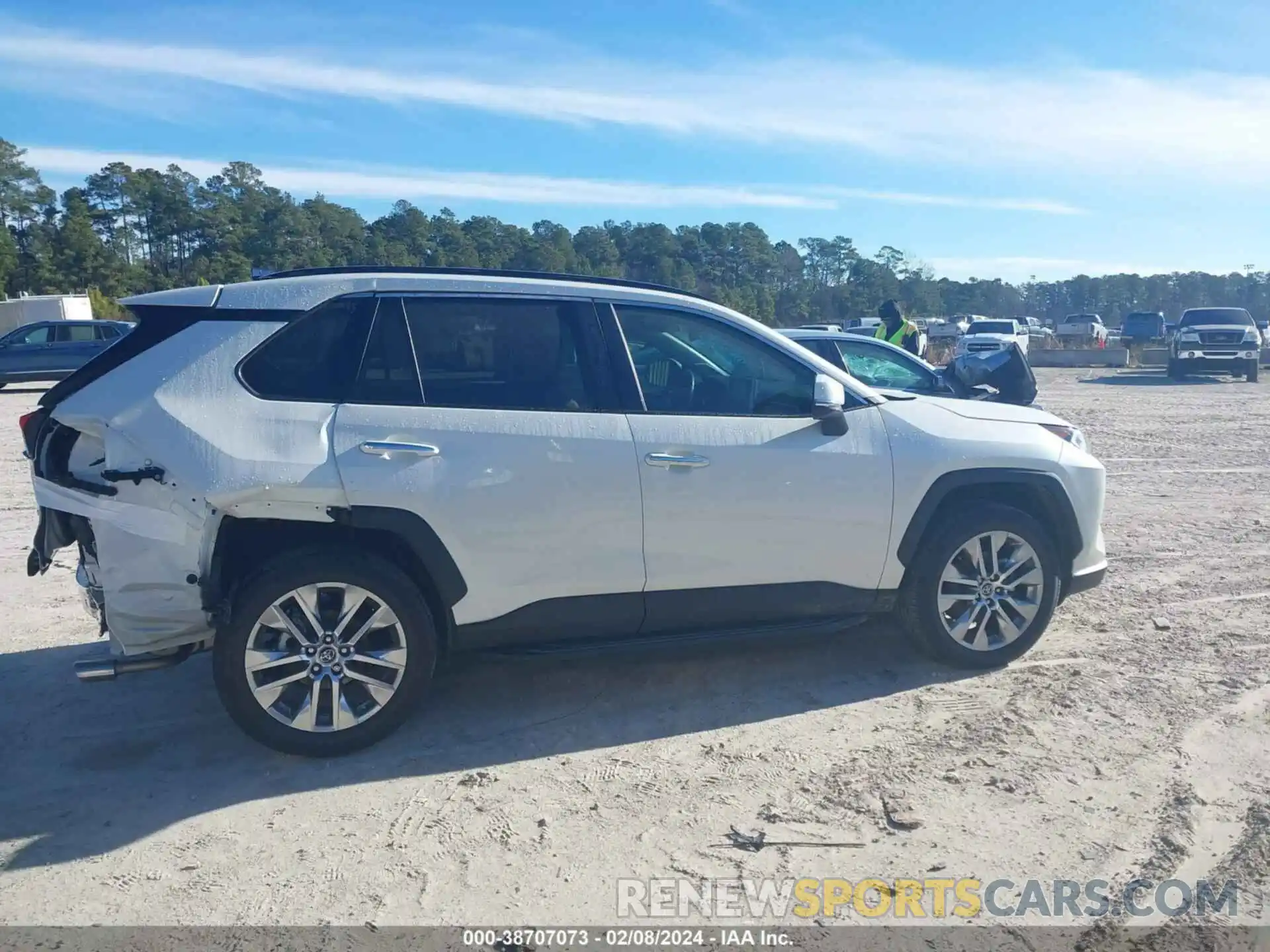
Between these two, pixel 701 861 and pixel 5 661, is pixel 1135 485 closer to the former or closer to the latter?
pixel 701 861

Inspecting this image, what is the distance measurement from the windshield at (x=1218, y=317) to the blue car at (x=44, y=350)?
2707 centimetres

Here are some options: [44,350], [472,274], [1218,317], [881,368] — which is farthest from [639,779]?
[1218,317]

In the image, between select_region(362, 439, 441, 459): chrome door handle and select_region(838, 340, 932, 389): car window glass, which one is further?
select_region(838, 340, 932, 389): car window glass

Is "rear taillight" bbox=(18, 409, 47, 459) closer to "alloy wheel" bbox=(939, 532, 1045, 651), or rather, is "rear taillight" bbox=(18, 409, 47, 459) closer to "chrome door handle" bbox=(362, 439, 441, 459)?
"chrome door handle" bbox=(362, 439, 441, 459)

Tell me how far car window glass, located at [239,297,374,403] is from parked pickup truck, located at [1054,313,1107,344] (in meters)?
Answer: 42.2

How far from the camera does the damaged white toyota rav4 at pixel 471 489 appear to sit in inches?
156

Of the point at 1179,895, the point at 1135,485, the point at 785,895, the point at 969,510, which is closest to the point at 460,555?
the point at 785,895

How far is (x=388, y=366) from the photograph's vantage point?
4.26m

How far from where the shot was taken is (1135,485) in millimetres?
9969

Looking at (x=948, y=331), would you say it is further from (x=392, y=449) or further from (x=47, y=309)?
(x=392, y=449)

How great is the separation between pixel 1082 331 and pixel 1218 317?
22545 millimetres

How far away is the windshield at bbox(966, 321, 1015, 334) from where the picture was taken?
37.5 meters

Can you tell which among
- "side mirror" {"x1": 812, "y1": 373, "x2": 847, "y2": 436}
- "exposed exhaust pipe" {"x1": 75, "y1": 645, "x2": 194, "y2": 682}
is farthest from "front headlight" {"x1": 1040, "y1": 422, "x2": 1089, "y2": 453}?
"exposed exhaust pipe" {"x1": 75, "y1": 645, "x2": 194, "y2": 682}

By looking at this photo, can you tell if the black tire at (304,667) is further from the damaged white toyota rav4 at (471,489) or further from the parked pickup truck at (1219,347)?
the parked pickup truck at (1219,347)
